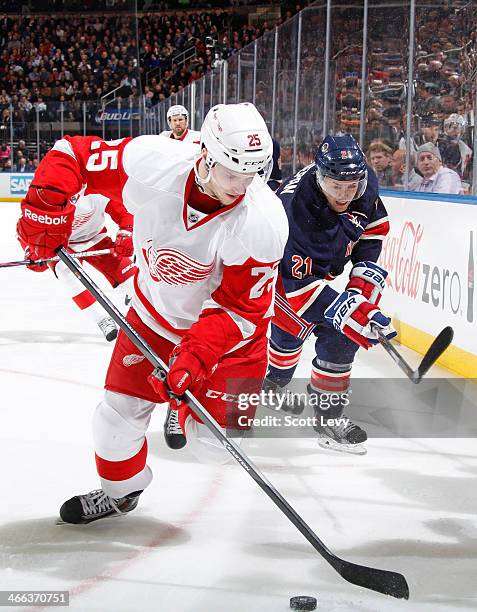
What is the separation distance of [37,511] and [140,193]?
3.03 feet

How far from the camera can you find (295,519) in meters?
1.97

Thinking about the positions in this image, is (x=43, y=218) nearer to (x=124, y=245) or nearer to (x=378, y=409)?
(x=378, y=409)

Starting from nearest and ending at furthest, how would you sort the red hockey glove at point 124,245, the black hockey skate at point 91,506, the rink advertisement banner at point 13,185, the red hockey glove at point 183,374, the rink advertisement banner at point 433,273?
the red hockey glove at point 183,374 < the black hockey skate at point 91,506 < the rink advertisement banner at point 433,273 < the red hockey glove at point 124,245 < the rink advertisement banner at point 13,185

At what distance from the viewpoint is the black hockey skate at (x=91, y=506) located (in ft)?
7.41

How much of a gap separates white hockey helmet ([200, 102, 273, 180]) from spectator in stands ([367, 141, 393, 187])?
338cm

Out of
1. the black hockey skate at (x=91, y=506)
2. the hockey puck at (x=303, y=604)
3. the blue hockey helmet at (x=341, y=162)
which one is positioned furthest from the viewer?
the blue hockey helmet at (x=341, y=162)

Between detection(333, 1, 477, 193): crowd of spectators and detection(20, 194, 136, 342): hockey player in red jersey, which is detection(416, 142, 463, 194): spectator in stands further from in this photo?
detection(20, 194, 136, 342): hockey player in red jersey

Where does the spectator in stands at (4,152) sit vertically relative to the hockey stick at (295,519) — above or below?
above

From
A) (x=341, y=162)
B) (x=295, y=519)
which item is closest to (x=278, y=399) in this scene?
(x=341, y=162)

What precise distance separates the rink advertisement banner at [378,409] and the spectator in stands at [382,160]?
172 centimetres

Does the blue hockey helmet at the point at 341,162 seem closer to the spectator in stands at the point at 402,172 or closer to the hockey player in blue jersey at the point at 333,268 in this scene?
the hockey player in blue jersey at the point at 333,268

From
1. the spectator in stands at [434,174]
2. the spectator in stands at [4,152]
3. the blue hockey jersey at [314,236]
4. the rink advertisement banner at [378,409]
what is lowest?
the rink advertisement banner at [378,409]

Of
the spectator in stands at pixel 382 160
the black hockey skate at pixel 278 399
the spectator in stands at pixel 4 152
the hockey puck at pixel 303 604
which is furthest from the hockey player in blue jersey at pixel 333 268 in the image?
the spectator in stands at pixel 4 152

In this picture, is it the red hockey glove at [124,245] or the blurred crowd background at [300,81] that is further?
the red hockey glove at [124,245]
